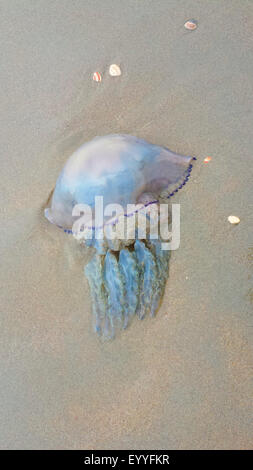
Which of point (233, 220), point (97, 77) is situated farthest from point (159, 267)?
point (97, 77)

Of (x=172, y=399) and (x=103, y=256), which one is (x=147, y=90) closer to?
(x=103, y=256)

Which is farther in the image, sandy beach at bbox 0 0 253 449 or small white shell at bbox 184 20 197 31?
small white shell at bbox 184 20 197 31

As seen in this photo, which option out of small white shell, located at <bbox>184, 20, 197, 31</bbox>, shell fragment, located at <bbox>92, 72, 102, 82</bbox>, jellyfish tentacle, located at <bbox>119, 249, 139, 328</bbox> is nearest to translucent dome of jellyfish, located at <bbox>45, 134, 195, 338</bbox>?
jellyfish tentacle, located at <bbox>119, 249, 139, 328</bbox>

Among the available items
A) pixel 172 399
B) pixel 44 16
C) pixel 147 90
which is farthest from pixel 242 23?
pixel 172 399

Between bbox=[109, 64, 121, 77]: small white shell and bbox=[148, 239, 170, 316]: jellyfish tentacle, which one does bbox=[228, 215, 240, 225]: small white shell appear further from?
bbox=[109, 64, 121, 77]: small white shell

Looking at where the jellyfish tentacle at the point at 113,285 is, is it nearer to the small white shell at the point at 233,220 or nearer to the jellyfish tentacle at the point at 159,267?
the jellyfish tentacle at the point at 159,267
